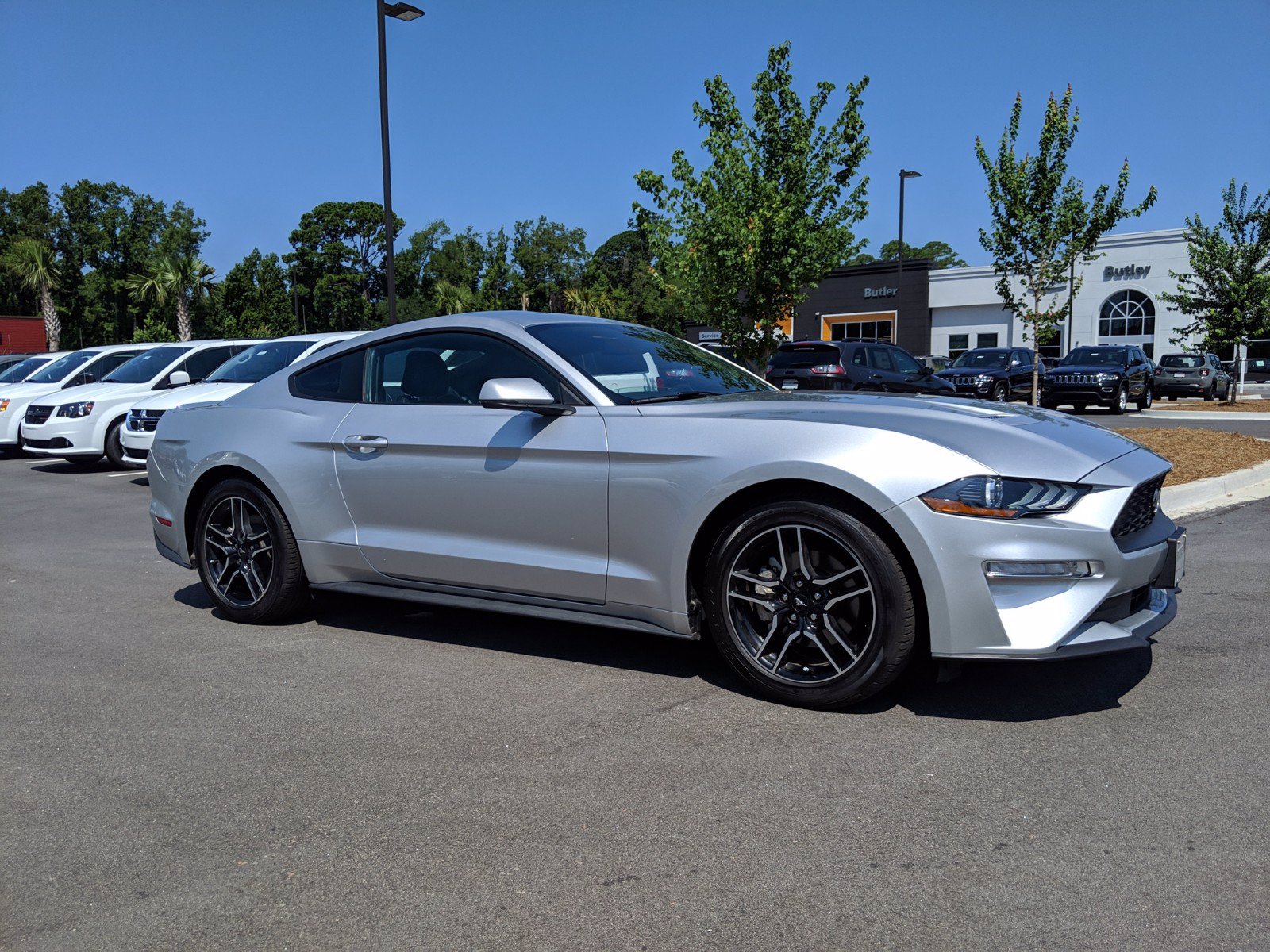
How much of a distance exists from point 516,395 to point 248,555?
2.04 m

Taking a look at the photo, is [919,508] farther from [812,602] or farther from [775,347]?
[775,347]

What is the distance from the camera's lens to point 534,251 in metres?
89.2

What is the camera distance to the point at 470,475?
15.0ft

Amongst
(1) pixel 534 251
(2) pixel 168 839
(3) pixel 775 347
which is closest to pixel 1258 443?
(3) pixel 775 347

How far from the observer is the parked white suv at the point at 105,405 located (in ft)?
46.7

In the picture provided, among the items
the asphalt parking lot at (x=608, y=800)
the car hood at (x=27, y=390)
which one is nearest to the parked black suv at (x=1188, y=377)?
the car hood at (x=27, y=390)

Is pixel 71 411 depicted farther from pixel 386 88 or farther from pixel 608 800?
Result: pixel 608 800

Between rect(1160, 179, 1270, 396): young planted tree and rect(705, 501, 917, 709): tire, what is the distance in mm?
34125

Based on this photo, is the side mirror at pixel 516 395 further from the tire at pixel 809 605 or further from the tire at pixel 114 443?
the tire at pixel 114 443

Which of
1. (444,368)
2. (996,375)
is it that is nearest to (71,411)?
(444,368)

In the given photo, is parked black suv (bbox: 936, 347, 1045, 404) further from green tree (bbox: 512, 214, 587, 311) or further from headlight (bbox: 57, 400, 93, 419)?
green tree (bbox: 512, 214, 587, 311)

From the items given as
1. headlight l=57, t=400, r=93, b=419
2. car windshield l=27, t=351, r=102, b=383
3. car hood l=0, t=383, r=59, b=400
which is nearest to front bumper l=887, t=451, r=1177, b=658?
headlight l=57, t=400, r=93, b=419

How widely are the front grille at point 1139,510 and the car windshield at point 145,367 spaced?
1408 cm

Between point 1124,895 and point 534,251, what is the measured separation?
8942cm
